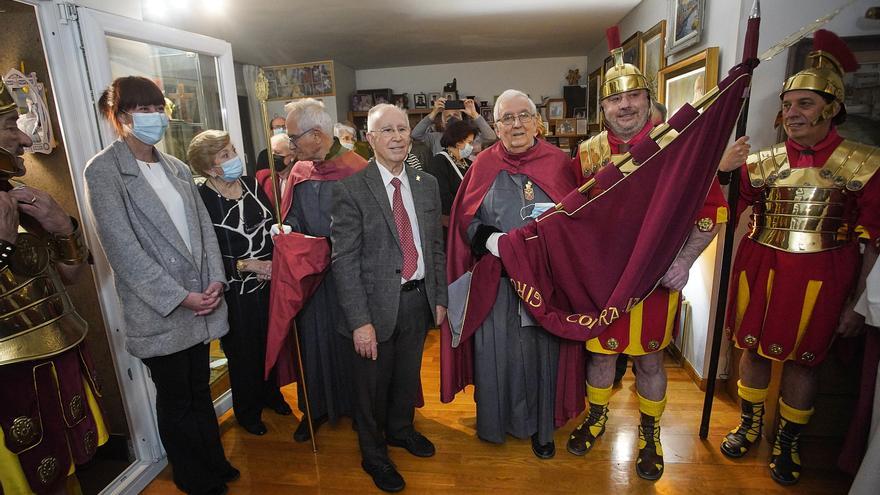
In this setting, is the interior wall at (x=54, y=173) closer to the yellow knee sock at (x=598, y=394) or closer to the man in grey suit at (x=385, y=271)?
the man in grey suit at (x=385, y=271)

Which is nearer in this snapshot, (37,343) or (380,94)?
(37,343)

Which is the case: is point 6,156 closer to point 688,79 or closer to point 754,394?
point 754,394

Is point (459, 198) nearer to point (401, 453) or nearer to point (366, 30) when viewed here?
point (401, 453)

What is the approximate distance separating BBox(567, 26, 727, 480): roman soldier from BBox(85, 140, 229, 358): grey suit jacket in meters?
1.61

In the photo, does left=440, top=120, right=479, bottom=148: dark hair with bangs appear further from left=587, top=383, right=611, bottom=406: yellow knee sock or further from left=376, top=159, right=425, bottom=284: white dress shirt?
left=587, top=383, right=611, bottom=406: yellow knee sock

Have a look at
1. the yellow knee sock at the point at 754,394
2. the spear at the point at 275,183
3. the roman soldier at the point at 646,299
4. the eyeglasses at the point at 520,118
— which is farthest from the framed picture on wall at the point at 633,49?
the spear at the point at 275,183

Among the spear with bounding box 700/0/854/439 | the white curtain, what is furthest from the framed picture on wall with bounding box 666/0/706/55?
the white curtain

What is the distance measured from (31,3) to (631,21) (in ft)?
A: 15.1

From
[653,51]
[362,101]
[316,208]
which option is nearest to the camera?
[316,208]

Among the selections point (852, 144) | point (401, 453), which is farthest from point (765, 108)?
point (401, 453)

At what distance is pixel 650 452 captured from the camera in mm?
1982

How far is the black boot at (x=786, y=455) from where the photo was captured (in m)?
1.91

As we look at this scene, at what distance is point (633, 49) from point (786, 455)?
351 cm

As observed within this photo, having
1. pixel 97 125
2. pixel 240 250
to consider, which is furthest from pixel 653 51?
pixel 97 125
